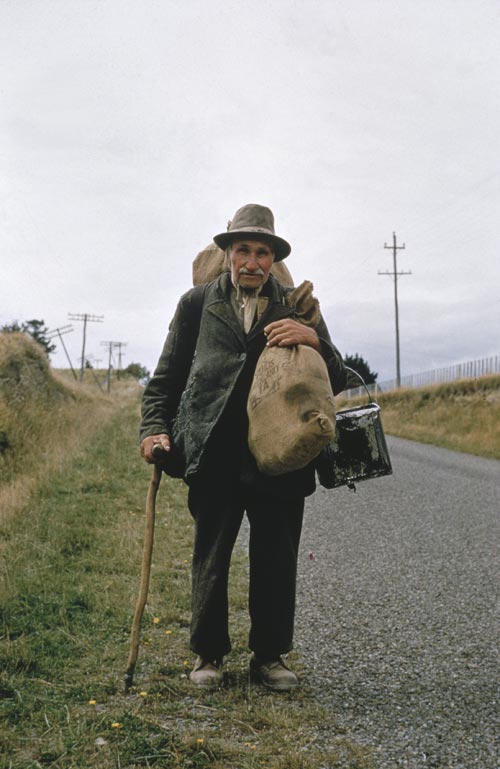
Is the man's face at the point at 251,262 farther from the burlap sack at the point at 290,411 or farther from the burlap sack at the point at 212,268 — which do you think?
the burlap sack at the point at 290,411

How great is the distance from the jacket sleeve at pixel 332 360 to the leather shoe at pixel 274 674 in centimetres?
131

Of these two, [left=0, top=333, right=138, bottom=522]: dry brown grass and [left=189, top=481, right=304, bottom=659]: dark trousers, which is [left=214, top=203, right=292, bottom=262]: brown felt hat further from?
[left=0, top=333, right=138, bottom=522]: dry brown grass

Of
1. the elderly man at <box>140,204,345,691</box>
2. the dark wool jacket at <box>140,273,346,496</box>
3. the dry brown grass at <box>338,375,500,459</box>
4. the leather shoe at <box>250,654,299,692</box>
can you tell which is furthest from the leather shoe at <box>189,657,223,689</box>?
the dry brown grass at <box>338,375,500,459</box>

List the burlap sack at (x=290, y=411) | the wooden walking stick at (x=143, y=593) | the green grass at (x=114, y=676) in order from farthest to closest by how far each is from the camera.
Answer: the wooden walking stick at (x=143, y=593) → the burlap sack at (x=290, y=411) → the green grass at (x=114, y=676)

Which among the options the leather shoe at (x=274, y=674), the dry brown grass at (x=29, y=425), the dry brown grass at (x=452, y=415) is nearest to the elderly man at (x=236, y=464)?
the leather shoe at (x=274, y=674)

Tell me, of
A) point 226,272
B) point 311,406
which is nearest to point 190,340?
point 226,272

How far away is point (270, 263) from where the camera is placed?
11.4 feet

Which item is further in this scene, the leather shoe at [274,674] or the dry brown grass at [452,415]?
the dry brown grass at [452,415]

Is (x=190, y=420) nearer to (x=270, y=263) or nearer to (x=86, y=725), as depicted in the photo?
(x=270, y=263)

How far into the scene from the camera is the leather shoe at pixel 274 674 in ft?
11.1

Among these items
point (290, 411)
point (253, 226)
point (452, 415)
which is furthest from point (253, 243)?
point (452, 415)

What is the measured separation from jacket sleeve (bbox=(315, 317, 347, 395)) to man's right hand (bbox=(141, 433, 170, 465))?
0.83 metres

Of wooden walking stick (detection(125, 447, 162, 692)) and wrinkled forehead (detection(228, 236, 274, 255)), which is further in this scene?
wrinkled forehead (detection(228, 236, 274, 255))

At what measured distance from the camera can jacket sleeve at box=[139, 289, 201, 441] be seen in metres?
3.69
